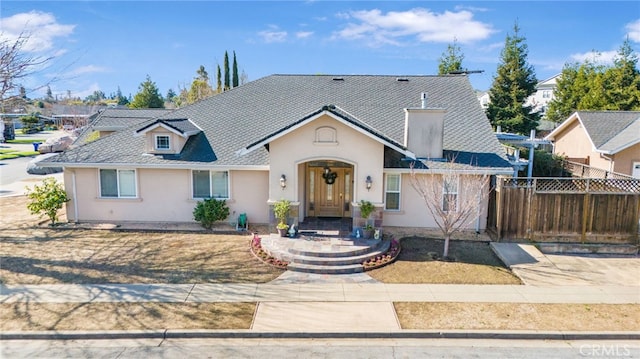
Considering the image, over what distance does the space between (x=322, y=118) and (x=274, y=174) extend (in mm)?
2604

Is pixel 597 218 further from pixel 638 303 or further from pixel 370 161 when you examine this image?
pixel 370 161

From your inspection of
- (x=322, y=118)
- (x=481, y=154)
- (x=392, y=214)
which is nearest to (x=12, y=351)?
(x=322, y=118)

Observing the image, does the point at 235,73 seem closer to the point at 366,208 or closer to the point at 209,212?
the point at 209,212

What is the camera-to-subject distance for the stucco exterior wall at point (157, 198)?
16.2m

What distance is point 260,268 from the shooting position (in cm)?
1239

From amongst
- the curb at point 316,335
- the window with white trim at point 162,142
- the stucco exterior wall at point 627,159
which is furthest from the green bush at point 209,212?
the stucco exterior wall at point 627,159

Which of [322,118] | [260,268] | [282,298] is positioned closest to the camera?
[282,298]

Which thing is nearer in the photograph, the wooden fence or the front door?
the wooden fence

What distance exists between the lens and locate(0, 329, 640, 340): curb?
871cm

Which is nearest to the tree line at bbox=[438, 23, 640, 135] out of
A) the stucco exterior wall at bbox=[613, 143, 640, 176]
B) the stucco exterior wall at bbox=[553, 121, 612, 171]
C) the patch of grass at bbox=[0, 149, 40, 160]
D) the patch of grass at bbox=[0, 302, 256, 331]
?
the stucco exterior wall at bbox=[553, 121, 612, 171]

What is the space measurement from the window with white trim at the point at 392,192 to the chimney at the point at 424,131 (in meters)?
1.37

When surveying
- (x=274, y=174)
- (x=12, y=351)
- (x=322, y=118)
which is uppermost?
(x=322, y=118)

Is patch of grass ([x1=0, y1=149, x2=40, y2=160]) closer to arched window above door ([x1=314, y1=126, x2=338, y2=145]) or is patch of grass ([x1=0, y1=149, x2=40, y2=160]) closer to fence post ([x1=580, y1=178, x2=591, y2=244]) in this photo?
arched window above door ([x1=314, y1=126, x2=338, y2=145])

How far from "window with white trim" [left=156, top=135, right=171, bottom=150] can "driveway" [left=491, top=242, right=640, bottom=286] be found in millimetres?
12866
